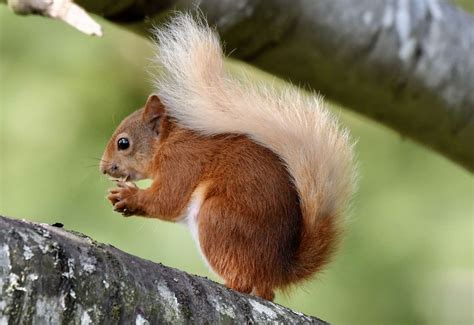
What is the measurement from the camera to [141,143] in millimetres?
2209

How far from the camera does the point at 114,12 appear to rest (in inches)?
83.4

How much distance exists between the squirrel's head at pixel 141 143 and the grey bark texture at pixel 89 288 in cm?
77

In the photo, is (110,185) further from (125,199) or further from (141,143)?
(125,199)

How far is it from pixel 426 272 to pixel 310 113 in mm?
1852

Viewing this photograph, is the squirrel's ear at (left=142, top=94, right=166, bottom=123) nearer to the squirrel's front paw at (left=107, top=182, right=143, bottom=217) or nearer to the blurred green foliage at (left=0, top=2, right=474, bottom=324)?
the squirrel's front paw at (left=107, top=182, right=143, bottom=217)

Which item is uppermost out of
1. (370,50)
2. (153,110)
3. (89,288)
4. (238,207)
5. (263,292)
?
(370,50)

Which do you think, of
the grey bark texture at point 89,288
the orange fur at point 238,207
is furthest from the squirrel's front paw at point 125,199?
the grey bark texture at point 89,288

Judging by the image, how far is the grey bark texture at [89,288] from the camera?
47.3 inches

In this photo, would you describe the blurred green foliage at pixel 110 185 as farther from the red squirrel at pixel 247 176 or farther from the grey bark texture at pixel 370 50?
the red squirrel at pixel 247 176

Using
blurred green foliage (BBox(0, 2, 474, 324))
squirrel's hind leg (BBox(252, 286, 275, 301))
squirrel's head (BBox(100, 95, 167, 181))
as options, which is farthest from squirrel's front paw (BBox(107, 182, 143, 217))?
blurred green foliage (BBox(0, 2, 474, 324))

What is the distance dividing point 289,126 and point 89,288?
0.73 metres

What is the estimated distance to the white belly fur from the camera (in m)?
1.90

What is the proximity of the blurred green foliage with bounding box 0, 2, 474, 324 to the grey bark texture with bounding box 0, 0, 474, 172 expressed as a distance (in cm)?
105

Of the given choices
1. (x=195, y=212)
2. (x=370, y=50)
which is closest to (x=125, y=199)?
(x=195, y=212)
